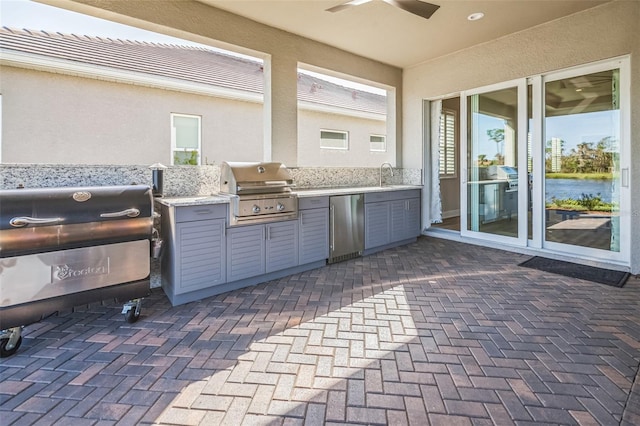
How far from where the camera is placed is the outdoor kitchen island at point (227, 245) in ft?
9.41

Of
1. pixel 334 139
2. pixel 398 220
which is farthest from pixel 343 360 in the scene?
pixel 334 139

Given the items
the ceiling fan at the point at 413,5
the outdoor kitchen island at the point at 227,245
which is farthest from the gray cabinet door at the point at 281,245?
the ceiling fan at the point at 413,5

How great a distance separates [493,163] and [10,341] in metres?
5.49

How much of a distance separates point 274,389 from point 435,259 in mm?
3091

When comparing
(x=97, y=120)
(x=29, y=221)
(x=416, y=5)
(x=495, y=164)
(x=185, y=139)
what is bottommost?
(x=29, y=221)

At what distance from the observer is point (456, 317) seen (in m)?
2.59

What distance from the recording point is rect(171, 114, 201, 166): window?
7047mm

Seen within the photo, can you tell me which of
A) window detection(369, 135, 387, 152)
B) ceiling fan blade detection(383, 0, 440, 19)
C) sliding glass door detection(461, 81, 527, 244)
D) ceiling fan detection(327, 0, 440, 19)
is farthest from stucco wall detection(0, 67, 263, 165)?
ceiling fan blade detection(383, 0, 440, 19)

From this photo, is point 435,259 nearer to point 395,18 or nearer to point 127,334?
point 395,18

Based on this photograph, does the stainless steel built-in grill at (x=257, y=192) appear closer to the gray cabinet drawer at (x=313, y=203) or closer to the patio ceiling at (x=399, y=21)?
the gray cabinet drawer at (x=313, y=203)

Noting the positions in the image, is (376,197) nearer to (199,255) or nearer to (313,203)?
(313,203)

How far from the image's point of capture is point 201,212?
2947 millimetres

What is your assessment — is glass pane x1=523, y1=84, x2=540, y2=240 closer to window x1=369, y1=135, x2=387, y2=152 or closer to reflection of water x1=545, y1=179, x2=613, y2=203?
reflection of water x1=545, y1=179, x2=613, y2=203

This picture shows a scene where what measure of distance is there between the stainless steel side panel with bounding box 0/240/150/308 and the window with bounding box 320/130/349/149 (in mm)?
7239
